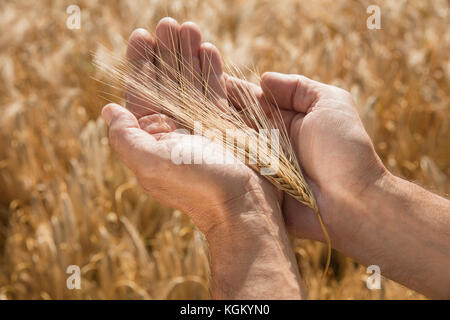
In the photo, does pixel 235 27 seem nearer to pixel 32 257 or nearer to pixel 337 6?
pixel 337 6

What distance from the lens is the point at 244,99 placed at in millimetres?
1367

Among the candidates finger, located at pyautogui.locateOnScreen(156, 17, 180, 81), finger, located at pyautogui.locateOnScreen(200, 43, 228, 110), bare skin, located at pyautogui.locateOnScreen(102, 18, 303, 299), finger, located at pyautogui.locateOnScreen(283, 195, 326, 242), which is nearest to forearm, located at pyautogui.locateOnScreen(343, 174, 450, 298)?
finger, located at pyautogui.locateOnScreen(283, 195, 326, 242)

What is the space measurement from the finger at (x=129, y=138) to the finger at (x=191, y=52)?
0.80 feet

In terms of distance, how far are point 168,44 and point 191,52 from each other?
0.22ft

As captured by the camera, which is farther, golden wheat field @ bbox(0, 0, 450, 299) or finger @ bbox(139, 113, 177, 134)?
golden wheat field @ bbox(0, 0, 450, 299)

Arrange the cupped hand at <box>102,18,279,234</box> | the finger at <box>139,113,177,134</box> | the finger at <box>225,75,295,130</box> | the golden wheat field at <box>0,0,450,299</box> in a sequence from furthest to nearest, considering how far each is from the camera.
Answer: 1. the golden wheat field at <box>0,0,450,299</box>
2. the finger at <box>225,75,295,130</box>
3. the finger at <box>139,113,177,134</box>
4. the cupped hand at <box>102,18,279,234</box>

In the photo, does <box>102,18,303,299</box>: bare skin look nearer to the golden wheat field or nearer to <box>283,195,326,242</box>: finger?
<box>283,195,326,242</box>: finger

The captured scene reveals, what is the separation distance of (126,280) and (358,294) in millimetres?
717

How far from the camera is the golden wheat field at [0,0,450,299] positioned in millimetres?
1546

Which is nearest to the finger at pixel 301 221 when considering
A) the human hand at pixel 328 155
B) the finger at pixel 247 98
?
the human hand at pixel 328 155

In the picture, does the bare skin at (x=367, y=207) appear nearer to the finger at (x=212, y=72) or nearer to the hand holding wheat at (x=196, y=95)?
the hand holding wheat at (x=196, y=95)

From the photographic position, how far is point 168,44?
136 cm

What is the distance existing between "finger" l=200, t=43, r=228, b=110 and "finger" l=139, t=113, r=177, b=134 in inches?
6.0

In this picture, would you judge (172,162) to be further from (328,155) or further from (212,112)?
(328,155)
